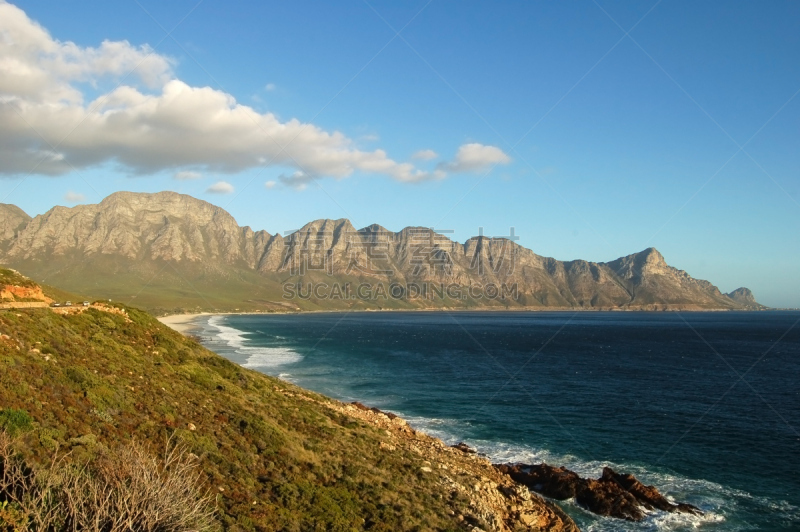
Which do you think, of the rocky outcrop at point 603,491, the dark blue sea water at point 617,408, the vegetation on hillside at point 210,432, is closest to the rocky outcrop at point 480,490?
the vegetation on hillside at point 210,432

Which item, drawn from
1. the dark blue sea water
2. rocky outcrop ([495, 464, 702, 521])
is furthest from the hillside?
the dark blue sea water

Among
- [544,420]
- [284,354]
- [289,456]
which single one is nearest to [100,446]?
[289,456]

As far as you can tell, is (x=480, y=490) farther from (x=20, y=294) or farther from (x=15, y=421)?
(x=20, y=294)

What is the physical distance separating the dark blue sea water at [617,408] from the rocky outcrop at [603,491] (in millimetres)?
917

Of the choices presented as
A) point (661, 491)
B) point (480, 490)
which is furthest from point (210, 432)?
point (661, 491)

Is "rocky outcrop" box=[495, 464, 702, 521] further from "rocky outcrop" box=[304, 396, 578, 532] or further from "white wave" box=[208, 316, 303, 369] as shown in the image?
"white wave" box=[208, 316, 303, 369]

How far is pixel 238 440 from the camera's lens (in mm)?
24844

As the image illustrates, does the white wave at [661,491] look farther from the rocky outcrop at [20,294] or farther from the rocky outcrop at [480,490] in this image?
the rocky outcrop at [20,294]

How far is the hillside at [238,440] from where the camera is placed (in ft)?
63.2

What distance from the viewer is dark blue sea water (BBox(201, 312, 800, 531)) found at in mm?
32969

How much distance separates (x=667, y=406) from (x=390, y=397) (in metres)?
32.8

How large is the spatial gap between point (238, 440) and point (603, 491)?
2252 centimetres

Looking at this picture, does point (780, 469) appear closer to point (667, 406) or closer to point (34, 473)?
point (667, 406)

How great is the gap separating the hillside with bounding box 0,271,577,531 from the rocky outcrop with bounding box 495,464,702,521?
111 inches
